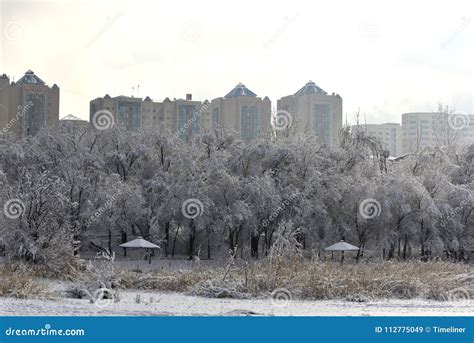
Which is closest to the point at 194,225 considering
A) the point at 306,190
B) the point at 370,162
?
the point at 306,190

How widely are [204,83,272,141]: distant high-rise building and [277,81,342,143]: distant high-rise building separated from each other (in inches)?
108

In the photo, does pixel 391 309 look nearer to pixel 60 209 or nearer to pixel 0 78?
pixel 60 209

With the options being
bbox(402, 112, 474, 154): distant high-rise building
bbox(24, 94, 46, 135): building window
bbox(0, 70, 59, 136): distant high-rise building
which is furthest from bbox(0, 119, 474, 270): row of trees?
bbox(402, 112, 474, 154): distant high-rise building

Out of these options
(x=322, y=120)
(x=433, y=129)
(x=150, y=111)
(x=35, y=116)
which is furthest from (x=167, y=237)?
(x=433, y=129)

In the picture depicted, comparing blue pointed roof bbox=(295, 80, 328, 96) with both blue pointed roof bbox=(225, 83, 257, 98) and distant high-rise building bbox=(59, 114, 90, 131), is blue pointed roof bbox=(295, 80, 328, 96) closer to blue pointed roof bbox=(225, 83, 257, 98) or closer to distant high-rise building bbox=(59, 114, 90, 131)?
blue pointed roof bbox=(225, 83, 257, 98)

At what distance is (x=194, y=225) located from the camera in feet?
106

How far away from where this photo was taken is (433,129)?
53656mm

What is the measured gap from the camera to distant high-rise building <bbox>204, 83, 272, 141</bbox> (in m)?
48.0

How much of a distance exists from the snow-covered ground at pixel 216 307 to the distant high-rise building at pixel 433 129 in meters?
29.2

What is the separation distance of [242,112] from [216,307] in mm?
35831

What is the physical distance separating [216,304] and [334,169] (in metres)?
20.9

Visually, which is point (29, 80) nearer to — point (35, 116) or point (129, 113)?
point (35, 116)

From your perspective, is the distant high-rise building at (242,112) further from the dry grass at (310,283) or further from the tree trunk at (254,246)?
the dry grass at (310,283)

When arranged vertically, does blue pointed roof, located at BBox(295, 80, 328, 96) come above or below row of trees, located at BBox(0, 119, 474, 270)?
above
